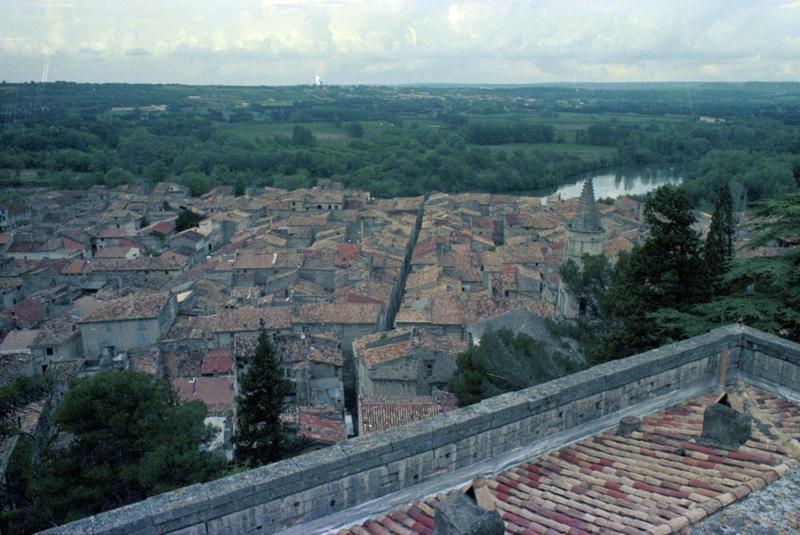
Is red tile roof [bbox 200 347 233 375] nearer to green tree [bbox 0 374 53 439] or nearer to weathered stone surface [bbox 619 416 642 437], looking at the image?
green tree [bbox 0 374 53 439]

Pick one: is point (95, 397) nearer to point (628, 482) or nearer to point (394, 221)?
point (628, 482)

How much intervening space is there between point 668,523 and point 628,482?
2.72 feet

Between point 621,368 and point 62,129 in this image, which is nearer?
point 621,368

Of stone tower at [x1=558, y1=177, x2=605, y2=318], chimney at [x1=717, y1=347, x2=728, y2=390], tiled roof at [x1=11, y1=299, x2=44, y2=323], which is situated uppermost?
chimney at [x1=717, y1=347, x2=728, y2=390]

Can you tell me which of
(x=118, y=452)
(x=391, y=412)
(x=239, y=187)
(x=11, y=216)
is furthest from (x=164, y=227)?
(x=118, y=452)

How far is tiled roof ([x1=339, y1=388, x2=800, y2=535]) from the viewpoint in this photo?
4.39 m

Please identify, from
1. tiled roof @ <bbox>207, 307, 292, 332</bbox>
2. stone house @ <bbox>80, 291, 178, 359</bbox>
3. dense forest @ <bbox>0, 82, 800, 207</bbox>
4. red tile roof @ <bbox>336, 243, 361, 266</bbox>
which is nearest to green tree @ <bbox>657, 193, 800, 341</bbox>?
tiled roof @ <bbox>207, 307, 292, 332</bbox>

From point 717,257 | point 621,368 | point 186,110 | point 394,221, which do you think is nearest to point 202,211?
point 394,221

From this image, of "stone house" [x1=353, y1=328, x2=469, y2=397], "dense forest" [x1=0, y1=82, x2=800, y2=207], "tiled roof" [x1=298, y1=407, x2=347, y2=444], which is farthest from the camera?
"dense forest" [x1=0, y1=82, x2=800, y2=207]

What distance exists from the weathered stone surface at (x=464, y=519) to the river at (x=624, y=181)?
2647 inches

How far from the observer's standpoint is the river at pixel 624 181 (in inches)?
2886

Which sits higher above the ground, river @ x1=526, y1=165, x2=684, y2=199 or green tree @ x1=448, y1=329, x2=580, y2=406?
green tree @ x1=448, y1=329, x2=580, y2=406

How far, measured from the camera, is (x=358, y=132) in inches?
4540

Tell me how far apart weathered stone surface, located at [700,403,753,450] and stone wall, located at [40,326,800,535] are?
0.96m
